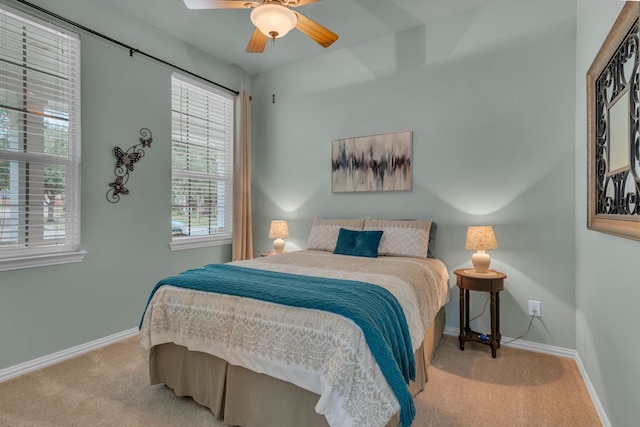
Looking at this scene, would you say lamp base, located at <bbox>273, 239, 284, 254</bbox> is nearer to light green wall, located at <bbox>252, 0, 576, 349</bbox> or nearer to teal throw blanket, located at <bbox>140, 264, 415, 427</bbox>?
light green wall, located at <bbox>252, 0, 576, 349</bbox>

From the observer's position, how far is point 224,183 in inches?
165

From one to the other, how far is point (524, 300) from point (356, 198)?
186 cm

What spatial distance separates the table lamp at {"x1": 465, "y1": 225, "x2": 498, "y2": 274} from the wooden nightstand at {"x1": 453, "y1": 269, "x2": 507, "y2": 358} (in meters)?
0.06

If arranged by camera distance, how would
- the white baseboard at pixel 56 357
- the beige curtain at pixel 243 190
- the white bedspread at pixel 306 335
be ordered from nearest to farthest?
the white bedspread at pixel 306 335, the white baseboard at pixel 56 357, the beige curtain at pixel 243 190

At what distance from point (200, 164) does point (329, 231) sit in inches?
68.3

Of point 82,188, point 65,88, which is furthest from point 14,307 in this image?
point 65,88

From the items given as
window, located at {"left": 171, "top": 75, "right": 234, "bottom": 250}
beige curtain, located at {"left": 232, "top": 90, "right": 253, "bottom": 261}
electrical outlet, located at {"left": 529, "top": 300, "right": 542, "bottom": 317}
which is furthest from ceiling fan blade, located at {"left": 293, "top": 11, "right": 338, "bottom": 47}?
electrical outlet, located at {"left": 529, "top": 300, "right": 542, "bottom": 317}

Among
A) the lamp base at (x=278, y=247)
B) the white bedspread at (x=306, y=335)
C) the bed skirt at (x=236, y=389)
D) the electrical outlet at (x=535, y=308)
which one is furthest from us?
the lamp base at (x=278, y=247)

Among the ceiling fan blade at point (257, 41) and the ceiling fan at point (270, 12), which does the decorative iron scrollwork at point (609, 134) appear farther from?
the ceiling fan blade at point (257, 41)

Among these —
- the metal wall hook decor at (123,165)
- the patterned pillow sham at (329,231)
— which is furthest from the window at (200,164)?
the patterned pillow sham at (329,231)

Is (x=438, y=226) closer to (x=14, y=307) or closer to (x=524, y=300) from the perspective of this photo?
(x=524, y=300)

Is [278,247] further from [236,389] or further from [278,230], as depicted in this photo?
[236,389]

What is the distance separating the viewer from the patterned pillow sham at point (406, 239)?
2.99 meters

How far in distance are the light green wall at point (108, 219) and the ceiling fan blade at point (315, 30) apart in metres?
1.83
